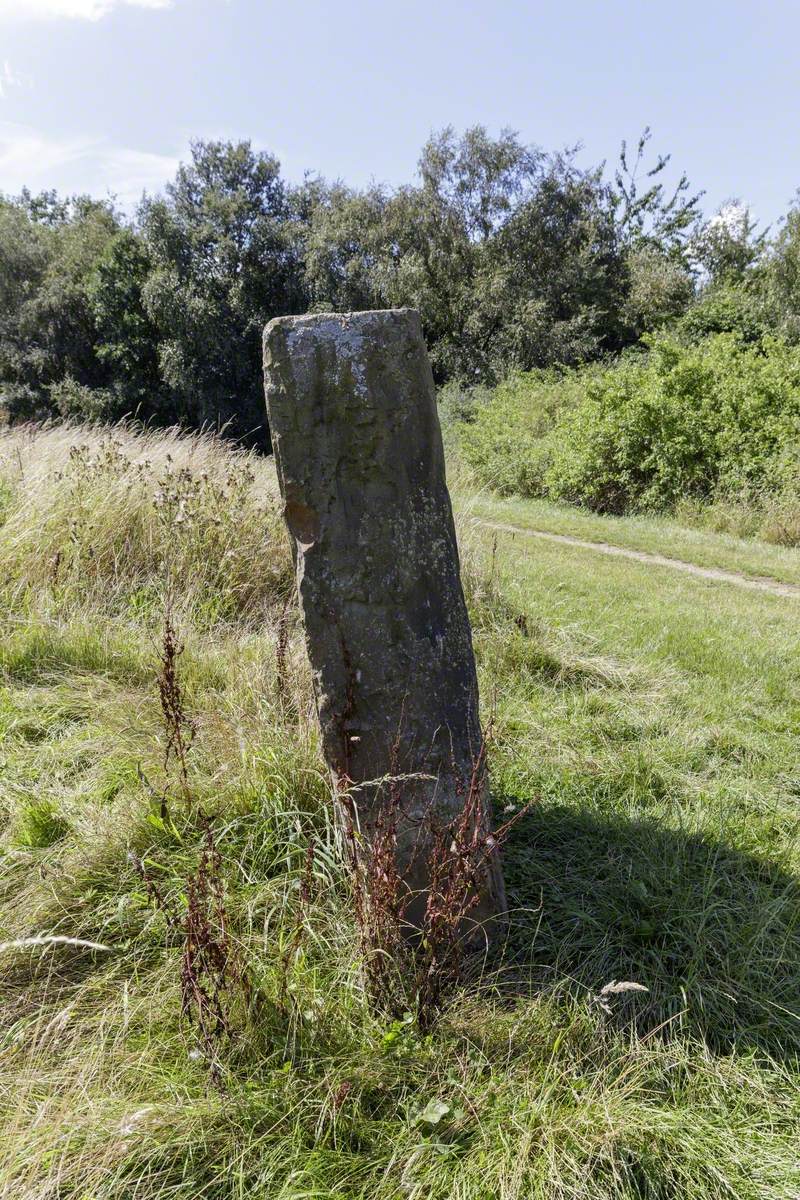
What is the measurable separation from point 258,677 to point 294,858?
1206mm

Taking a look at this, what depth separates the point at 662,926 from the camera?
8.66 ft

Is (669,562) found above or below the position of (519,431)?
below

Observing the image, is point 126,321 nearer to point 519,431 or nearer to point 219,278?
point 219,278

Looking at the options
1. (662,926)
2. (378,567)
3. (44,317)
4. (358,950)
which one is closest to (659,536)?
(662,926)

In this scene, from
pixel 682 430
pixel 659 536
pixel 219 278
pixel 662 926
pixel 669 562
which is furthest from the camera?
pixel 219 278

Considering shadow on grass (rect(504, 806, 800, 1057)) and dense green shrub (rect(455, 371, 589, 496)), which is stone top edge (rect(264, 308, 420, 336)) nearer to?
shadow on grass (rect(504, 806, 800, 1057))

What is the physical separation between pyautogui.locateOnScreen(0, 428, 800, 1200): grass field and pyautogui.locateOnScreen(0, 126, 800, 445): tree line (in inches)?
855

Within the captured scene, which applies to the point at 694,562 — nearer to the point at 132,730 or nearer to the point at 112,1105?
the point at 132,730

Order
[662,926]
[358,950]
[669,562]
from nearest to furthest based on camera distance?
[358,950]
[662,926]
[669,562]

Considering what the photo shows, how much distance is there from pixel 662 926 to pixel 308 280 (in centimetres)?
2620

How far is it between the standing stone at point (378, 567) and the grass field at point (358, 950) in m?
0.41

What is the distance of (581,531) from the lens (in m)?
10.8

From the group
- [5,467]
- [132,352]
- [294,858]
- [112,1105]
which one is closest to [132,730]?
[294,858]

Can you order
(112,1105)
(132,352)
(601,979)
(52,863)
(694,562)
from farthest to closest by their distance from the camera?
(132,352) < (694,562) < (52,863) < (601,979) < (112,1105)
